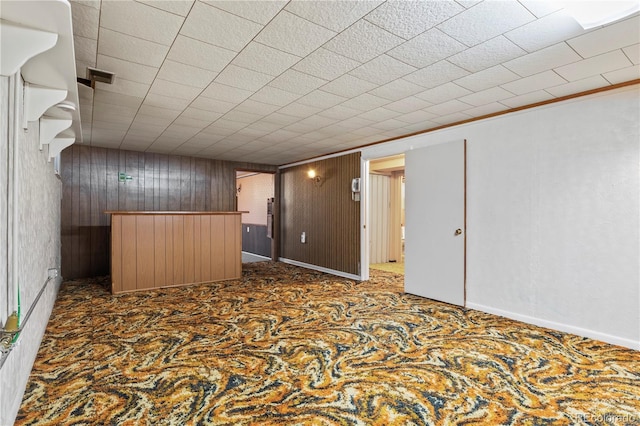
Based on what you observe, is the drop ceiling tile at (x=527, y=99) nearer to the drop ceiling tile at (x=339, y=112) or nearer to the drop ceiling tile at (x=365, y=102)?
the drop ceiling tile at (x=365, y=102)

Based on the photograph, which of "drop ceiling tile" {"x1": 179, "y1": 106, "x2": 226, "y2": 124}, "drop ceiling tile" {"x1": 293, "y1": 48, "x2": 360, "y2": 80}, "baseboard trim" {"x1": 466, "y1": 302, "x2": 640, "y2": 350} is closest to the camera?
"drop ceiling tile" {"x1": 293, "y1": 48, "x2": 360, "y2": 80}

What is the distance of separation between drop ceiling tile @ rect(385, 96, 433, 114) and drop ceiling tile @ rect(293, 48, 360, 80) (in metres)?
0.95

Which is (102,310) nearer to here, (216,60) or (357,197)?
(216,60)

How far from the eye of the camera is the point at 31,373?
2.36m

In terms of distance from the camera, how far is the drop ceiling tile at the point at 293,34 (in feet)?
6.72

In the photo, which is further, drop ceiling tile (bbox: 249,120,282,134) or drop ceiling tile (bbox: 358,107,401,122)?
drop ceiling tile (bbox: 249,120,282,134)

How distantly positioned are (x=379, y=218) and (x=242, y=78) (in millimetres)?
5512

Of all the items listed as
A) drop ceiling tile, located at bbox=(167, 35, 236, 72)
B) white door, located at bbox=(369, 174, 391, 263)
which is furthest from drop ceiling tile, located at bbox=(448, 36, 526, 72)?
white door, located at bbox=(369, 174, 391, 263)

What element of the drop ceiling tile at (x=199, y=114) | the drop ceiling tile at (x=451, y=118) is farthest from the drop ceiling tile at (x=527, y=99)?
the drop ceiling tile at (x=199, y=114)

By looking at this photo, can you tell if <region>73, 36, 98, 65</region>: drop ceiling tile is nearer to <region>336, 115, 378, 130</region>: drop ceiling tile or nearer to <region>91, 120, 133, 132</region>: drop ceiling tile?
<region>91, 120, 133, 132</region>: drop ceiling tile

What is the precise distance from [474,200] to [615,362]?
1.99 meters

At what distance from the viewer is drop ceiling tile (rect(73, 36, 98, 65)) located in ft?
7.46

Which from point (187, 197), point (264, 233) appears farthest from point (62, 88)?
point (264, 233)

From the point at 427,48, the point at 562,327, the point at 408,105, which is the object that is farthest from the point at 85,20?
the point at 562,327
